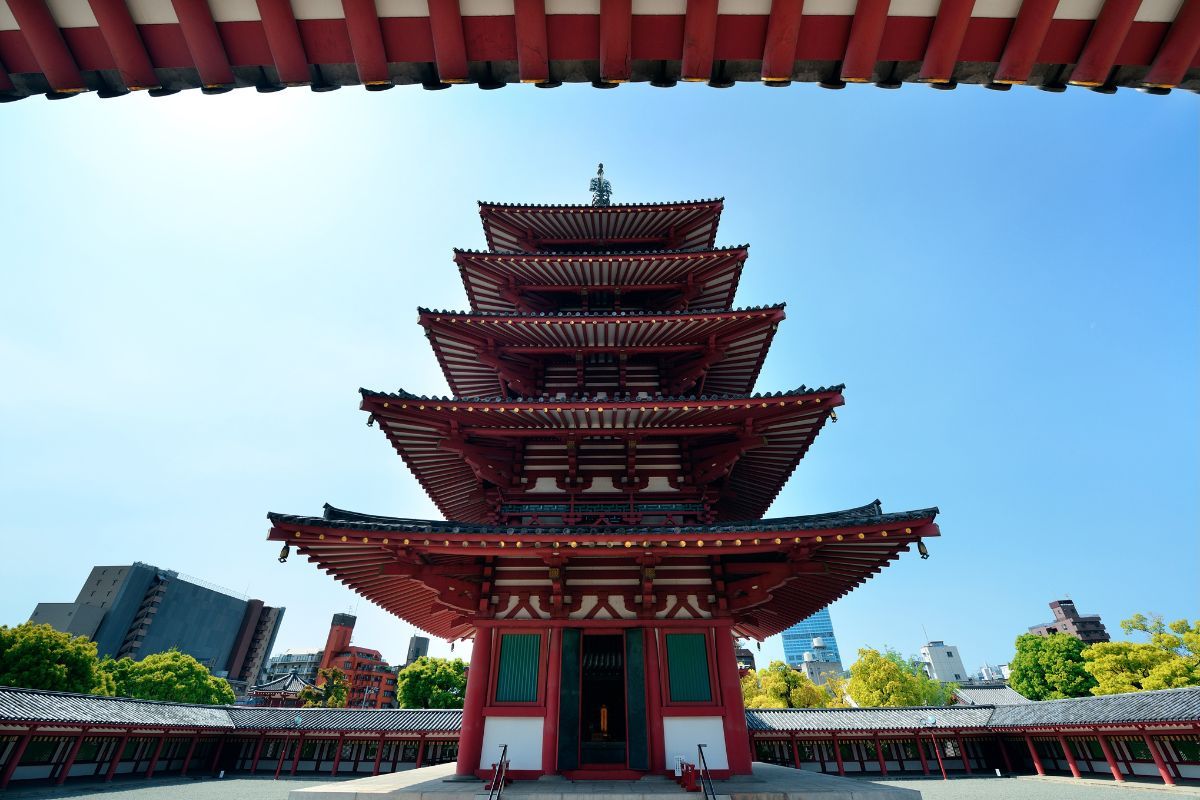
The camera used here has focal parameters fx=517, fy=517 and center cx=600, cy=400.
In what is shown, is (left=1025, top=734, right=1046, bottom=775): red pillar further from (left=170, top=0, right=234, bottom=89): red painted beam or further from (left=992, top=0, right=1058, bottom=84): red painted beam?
(left=170, top=0, right=234, bottom=89): red painted beam

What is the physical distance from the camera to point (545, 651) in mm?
11156

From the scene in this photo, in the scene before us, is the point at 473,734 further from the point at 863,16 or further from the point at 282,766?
the point at 282,766

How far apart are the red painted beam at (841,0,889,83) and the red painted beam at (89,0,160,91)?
5197 mm

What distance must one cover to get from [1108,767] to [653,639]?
2999 centimetres

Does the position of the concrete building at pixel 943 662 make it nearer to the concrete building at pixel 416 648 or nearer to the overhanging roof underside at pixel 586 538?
the concrete building at pixel 416 648

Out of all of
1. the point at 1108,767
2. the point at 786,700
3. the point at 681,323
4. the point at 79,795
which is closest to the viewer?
the point at 681,323

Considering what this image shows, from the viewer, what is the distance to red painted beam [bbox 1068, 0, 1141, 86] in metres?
3.56

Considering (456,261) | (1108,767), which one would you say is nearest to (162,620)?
(456,261)

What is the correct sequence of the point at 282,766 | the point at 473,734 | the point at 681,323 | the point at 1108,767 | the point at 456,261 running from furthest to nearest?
the point at 282,766
the point at 1108,767
the point at 456,261
the point at 681,323
the point at 473,734

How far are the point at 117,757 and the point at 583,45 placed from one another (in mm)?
37077

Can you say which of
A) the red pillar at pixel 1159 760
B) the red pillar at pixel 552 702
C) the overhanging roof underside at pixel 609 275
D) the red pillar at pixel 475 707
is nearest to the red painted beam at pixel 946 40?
the red pillar at pixel 552 702

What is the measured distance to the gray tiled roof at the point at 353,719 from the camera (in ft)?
91.3

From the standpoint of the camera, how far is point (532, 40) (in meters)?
3.80

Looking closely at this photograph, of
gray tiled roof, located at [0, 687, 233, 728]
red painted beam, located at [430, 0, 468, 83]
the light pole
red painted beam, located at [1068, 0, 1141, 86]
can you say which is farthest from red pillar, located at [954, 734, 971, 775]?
gray tiled roof, located at [0, 687, 233, 728]
